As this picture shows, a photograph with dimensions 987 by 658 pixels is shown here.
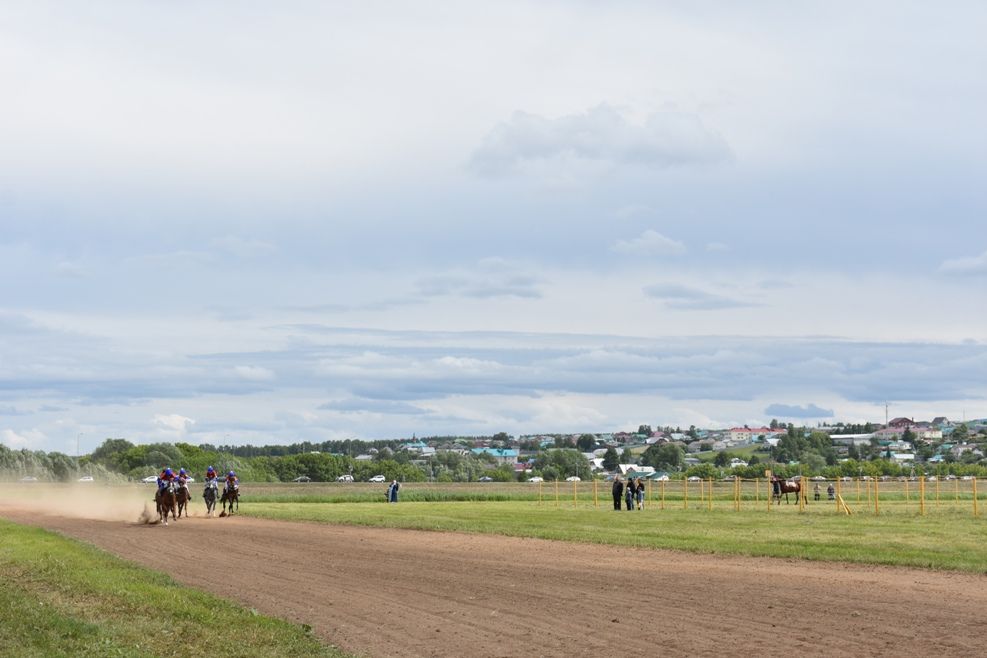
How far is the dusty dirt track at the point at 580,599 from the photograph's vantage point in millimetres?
15539

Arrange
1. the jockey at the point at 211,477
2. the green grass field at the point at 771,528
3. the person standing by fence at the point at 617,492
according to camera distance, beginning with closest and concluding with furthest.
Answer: the green grass field at the point at 771,528, the jockey at the point at 211,477, the person standing by fence at the point at 617,492

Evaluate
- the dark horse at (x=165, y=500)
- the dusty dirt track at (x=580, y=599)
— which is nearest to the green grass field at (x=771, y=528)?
the dusty dirt track at (x=580, y=599)

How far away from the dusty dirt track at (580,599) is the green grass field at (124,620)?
0.82 metres

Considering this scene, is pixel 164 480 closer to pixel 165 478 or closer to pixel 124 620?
pixel 165 478

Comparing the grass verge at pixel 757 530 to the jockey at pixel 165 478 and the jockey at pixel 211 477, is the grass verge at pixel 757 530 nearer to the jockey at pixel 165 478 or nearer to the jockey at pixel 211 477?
the jockey at pixel 211 477

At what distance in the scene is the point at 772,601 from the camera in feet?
63.5

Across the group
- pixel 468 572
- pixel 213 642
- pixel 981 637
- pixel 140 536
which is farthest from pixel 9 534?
pixel 981 637

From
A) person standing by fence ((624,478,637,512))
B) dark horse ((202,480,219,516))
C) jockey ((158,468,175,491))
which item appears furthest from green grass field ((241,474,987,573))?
jockey ((158,468,175,491))

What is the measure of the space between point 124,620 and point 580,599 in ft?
24.1

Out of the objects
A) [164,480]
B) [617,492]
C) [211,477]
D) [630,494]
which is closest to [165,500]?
[164,480]

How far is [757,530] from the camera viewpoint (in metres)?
38.4

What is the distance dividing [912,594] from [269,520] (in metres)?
32.4

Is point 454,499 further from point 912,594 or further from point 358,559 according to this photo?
point 912,594

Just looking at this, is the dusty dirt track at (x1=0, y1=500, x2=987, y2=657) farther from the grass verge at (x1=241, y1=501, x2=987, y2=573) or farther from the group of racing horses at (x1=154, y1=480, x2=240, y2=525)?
the group of racing horses at (x1=154, y1=480, x2=240, y2=525)
